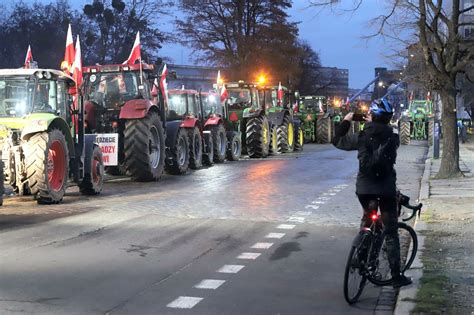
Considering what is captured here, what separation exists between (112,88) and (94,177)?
13.3 feet

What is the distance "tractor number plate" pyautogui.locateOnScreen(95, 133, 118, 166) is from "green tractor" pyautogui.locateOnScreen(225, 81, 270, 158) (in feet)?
31.4

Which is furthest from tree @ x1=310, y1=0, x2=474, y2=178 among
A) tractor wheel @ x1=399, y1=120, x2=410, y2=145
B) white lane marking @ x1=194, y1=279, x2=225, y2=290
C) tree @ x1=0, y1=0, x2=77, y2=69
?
tree @ x1=0, y1=0, x2=77, y2=69

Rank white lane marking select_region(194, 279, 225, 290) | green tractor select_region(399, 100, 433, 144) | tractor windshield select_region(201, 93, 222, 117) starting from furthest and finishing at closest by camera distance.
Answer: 1. green tractor select_region(399, 100, 433, 144)
2. tractor windshield select_region(201, 93, 222, 117)
3. white lane marking select_region(194, 279, 225, 290)

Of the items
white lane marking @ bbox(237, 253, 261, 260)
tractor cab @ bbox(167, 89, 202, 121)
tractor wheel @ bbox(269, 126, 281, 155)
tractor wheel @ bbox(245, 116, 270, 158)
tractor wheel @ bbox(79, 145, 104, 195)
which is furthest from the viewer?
tractor wheel @ bbox(269, 126, 281, 155)

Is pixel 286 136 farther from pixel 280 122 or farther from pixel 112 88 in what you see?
pixel 112 88

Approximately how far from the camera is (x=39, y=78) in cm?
1245

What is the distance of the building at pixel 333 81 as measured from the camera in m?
Answer: 91.9

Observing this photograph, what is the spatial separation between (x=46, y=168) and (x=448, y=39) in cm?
1032

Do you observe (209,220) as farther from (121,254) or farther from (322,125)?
(322,125)

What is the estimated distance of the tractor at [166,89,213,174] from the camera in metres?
18.4

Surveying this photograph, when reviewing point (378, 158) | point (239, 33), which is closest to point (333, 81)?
point (239, 33)

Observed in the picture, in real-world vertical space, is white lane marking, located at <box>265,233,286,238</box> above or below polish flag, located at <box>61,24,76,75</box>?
below

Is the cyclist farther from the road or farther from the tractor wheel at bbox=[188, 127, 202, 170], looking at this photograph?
the tractor wheel at bbox=[188, 127, 202, 170]

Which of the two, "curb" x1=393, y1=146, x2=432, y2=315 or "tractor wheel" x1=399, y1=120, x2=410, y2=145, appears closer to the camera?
"curb" x1=393, y1=146, x2=432, y2=315
